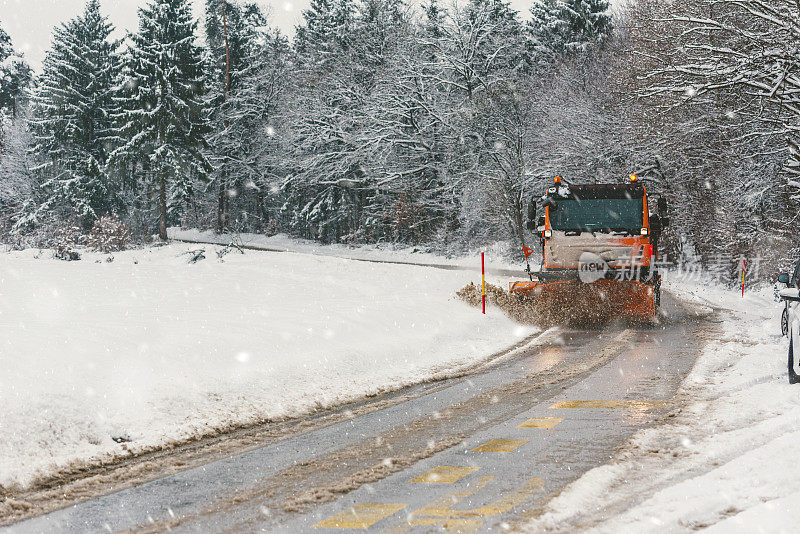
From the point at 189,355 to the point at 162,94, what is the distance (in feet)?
131

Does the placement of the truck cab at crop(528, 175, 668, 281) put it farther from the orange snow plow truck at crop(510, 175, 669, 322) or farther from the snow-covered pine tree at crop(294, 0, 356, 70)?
the snow-covered pine tree at crop(294, 0, 356, 70)

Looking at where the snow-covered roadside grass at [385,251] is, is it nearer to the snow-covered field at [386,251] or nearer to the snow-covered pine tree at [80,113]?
the snow-covered field at [386,251]

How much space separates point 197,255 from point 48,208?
1014 inches

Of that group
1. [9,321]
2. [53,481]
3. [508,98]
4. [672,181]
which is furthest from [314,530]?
[508,98]

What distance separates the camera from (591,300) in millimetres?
14648

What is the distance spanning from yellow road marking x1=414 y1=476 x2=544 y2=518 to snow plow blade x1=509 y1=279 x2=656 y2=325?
10085 mm

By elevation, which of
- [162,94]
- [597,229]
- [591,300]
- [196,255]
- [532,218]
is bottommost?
[591,300]

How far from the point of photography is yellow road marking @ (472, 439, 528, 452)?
5840 mm

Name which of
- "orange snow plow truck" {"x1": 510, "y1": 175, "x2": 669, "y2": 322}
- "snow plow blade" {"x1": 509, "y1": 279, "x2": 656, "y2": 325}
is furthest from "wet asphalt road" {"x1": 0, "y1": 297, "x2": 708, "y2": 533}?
"orange snow plow truck" {"x1": 510, "y1": 175, "x2": 669, "y2": 322}

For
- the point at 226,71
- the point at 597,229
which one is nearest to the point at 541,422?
the point at 597,229

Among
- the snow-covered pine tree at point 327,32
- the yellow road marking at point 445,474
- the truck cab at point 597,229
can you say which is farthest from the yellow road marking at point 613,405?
the snow-covered pine tree at point 327,32

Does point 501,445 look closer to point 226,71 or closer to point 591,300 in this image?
point 591,300

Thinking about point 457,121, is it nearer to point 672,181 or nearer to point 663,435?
point 672,181

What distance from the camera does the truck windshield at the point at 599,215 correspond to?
15094mm
